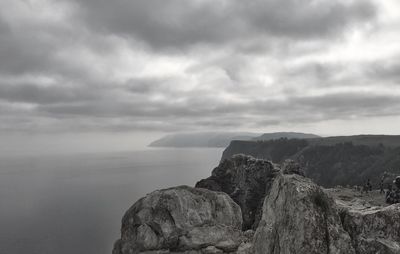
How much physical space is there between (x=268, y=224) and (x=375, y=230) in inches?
250

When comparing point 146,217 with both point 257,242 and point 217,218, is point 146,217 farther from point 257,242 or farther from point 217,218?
point 257,242

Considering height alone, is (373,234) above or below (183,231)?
above

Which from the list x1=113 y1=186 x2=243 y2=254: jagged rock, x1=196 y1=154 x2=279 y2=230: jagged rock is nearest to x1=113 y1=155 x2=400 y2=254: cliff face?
x1=113 y1=186 x2=243 y2=254: jagged rock

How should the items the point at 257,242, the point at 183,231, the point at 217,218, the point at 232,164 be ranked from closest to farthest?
the point at 257,242, the point at 183,231, the point at 217,218, the point at 232,164

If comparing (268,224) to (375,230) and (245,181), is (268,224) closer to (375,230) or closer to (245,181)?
(375,230)

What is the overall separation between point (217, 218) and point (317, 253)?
793 inches

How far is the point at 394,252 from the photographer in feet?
69.1

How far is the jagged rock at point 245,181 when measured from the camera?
2926 inches

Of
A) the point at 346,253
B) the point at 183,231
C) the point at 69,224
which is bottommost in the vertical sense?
the point at 69,224

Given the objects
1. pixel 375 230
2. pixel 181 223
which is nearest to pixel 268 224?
pixel 375 230

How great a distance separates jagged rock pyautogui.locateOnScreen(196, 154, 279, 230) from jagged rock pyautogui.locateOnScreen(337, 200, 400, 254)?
4796 cm

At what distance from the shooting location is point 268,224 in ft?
79.9

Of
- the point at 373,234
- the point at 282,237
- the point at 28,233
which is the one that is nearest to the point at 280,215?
the point at 282,237

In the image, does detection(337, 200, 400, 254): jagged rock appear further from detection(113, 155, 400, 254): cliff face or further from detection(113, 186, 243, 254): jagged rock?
detection(113, 186, 243, 254): jagged rock
